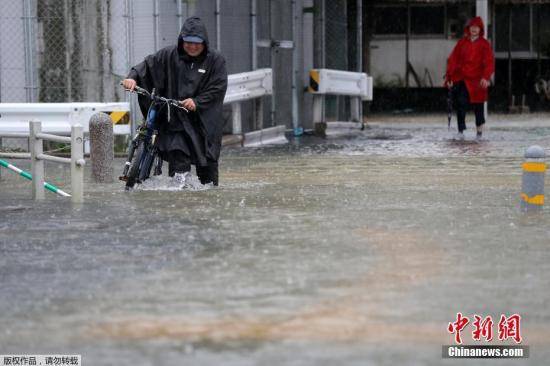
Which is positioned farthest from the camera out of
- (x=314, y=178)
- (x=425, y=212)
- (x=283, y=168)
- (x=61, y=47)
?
(x=61, y=47)

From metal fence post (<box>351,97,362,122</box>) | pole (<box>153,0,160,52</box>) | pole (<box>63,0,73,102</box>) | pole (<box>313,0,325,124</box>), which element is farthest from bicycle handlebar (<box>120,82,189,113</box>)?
metal fence post (<box>351,97,362,122</box>)

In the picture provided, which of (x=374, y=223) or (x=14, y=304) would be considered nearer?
(x=14, y=304)

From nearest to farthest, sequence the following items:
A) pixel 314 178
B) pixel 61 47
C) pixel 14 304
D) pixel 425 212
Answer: pixel 14 304 → pixel 425 212 → pixel 314 178 → pixel 61 47

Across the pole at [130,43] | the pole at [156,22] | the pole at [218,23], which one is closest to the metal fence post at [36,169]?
the pole at [130,43]

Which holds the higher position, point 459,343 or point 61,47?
point 61,47

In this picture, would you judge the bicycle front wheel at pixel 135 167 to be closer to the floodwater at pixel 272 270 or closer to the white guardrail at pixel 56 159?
the floodwater at pixel 272 270

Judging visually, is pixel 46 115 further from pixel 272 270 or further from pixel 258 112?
pixel 272 270

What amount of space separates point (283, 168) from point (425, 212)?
553 centimetres

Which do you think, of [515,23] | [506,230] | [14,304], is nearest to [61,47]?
[506,230]

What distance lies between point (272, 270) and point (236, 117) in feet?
43.7

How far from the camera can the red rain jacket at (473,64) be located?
22.6m

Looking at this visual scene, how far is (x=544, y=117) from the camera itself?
31500mm

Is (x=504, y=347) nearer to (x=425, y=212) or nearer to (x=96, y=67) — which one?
(x=425, y=212)

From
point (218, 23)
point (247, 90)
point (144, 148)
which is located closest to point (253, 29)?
point (218, 23)
